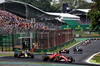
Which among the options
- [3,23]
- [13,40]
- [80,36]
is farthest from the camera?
[80,36]

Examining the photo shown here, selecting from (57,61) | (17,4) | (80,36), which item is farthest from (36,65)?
(80,36)

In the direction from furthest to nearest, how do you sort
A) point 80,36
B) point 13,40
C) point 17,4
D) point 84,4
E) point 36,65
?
point 84,4
point 80,36
point 17,4
point 13,40
point 36,65

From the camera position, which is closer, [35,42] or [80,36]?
[35,42]

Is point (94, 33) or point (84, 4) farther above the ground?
point (84, 4)

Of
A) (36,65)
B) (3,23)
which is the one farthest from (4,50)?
(36,65)

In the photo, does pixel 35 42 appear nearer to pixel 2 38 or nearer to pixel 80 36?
pixel 2 38

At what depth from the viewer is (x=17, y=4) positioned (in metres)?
61.9

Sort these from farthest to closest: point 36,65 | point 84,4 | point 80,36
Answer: point 84,4 < point 80,36 < point 36,65

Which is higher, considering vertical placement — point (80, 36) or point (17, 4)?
point (17, 4)

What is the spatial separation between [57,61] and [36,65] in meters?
3.34

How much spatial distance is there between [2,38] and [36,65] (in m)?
15.5

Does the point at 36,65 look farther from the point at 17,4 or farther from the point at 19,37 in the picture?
the point at 17,4

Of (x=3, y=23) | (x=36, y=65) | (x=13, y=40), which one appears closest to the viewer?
(x=36, y=65)

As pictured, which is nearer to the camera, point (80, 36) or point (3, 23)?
point (3, 23)
